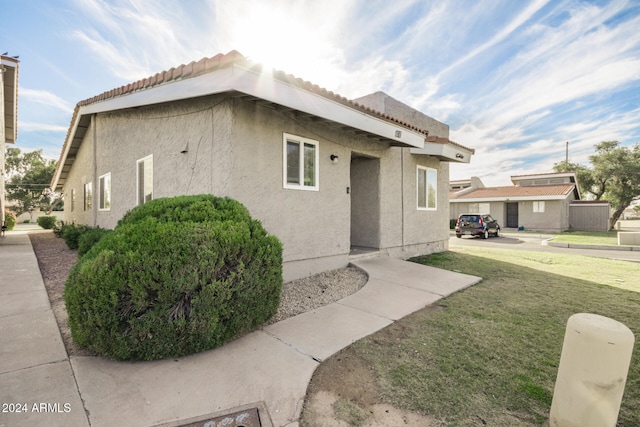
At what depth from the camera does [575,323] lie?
236 cm

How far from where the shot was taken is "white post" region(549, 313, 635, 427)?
7.14ft

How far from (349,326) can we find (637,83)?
22161 millimetres

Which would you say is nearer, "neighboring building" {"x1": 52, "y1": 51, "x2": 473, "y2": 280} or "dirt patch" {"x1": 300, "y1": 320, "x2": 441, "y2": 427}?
"dirt patch" {"x1": 300, "y1": 320, "x2": 441, "y2": 427}

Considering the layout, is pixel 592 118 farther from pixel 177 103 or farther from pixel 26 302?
pixel 26 302

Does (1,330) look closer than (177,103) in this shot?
Yes

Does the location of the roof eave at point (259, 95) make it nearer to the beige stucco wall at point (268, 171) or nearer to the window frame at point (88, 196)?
the beige stucco wall at point (268, 171)

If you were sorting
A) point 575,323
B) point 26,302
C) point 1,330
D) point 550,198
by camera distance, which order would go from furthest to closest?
point 550,198
point 26,302
point 1,330
point 575,323

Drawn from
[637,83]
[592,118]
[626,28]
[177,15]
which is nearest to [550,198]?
[592,118]

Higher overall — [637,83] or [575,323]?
[637,83]

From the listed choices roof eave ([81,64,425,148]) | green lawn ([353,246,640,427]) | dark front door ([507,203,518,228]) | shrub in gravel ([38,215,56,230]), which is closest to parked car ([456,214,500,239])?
dark front door ([507,203,518,228])

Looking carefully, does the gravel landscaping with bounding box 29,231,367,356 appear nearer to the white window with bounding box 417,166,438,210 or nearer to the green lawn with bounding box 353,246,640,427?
the green lawn with bounding box 353,246,640,427

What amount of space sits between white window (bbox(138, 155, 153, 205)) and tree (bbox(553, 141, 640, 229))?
39.9 m

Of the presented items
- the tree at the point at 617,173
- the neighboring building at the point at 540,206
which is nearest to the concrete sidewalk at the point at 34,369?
the neighboring building at the point at 540,206

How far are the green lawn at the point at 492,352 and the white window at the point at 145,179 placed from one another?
6680 millimetres
